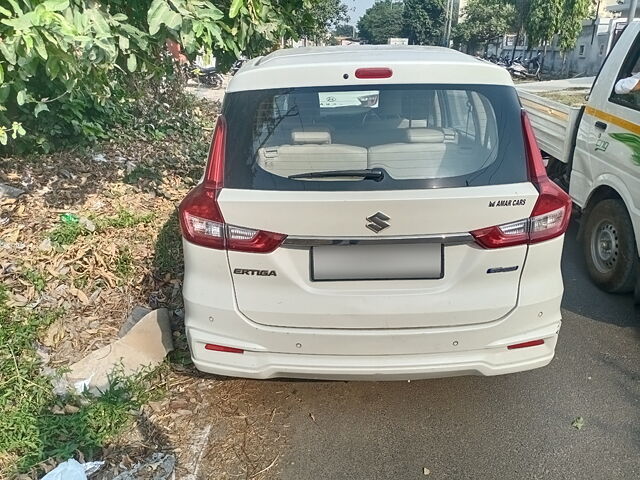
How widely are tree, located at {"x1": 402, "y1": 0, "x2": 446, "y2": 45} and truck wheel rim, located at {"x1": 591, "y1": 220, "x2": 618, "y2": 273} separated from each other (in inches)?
3010

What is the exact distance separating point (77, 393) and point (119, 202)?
2.63m

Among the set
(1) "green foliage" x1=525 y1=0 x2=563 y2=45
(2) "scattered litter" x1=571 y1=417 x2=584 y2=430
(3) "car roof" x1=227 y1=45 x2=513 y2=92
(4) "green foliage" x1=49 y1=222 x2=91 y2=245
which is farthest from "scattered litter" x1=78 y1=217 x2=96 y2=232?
(1) "green foliage" x1=525 y1=0 x2=563 y2=45

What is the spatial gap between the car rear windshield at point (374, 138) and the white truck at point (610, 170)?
182 centimetres

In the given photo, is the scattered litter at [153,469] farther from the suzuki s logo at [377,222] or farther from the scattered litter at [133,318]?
the suzuki s logo at [377,222]

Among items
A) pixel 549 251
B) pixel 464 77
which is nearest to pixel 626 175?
pixel 549 251

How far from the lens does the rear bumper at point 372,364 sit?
8.71 ft

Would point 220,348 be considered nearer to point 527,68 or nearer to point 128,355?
point 128,355

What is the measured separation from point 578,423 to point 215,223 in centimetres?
219

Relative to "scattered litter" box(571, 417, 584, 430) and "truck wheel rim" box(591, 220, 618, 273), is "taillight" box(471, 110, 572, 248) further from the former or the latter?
"truck wheel rim" box(591, 220, 618, 273)

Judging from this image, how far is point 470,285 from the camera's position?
8.50 ft

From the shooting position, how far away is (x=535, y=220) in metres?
2.59

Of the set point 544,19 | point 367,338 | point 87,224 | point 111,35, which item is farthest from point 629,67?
point 544,19

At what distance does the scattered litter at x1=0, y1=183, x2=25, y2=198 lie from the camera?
527 centimetres

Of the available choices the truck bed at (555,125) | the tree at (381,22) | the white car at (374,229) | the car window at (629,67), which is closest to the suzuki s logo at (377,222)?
the white car at (374,229)
